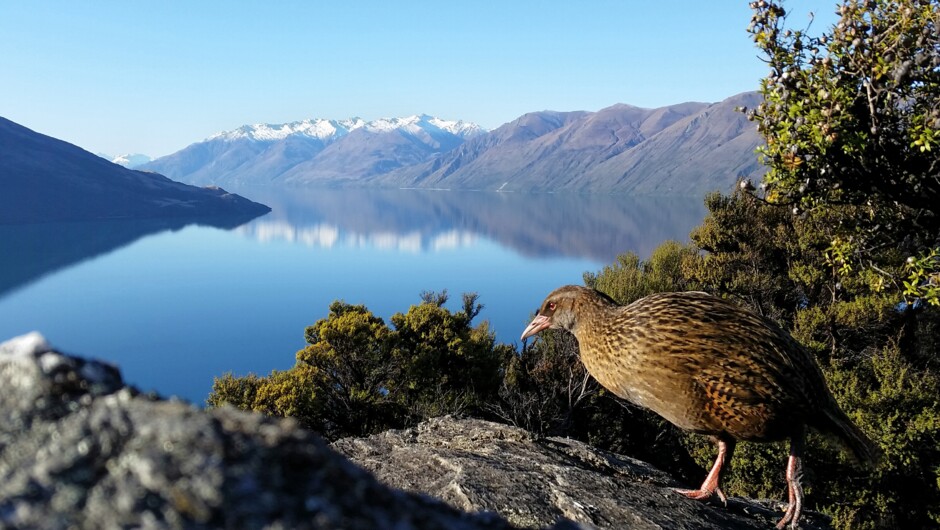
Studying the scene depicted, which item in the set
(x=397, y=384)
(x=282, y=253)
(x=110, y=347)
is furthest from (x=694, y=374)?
(x=282, y=253)

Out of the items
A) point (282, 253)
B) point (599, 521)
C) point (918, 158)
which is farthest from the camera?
point (282, 253)

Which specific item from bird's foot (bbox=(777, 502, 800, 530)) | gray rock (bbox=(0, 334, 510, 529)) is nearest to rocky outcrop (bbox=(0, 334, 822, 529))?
gray rock (bbox=(0, 334, 510, 529))

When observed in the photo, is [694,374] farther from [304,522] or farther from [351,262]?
[351,262]

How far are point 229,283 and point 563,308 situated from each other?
117980mm

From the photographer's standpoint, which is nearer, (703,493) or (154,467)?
(154,467)

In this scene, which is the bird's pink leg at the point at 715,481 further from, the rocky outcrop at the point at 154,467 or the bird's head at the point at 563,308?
the rocky outcrop at the point at 154,467

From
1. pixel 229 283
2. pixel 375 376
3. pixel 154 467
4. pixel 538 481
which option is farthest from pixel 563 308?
pixel 229 283

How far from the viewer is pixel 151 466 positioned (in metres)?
1.14

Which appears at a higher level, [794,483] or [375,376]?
[794,483]

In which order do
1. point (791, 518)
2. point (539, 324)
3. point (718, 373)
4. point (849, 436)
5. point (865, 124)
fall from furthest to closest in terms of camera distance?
1. point (865, 124)
2. point (539, 324)
3. point (791, 518)
4. point (849, 436)
5. point (718, 373)

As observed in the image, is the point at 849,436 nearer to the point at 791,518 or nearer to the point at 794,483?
the point at 794,483

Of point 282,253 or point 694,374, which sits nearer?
point 694,374

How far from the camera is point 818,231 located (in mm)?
27141

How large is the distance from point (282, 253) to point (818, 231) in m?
146
